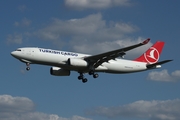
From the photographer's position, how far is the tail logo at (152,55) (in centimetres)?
8644

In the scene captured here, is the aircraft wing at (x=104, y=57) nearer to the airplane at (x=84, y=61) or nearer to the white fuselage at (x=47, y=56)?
the airplane at (x=84, y=61)

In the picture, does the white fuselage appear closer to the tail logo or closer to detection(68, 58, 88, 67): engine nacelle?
detection(68, 58, 88, 67): engine nacelle

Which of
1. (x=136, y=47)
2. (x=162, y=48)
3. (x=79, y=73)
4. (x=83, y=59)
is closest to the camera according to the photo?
(x=136, y=47)

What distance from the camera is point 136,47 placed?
2847 inches

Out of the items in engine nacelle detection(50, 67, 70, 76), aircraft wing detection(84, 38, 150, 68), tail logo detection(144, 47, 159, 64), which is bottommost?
engine nacelle detection(50, 67, 70, 76)

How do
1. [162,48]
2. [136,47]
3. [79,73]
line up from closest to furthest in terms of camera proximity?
[136,47] < [79,73] < [162,48]

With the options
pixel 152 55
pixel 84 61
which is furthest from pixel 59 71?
pixel 152 55

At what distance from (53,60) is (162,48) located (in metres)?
24.4

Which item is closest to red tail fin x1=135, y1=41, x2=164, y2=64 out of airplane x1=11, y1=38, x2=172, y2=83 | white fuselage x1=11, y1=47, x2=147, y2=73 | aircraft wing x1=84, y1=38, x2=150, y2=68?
airplane x1=11, y1=38, x2=172, y2=83

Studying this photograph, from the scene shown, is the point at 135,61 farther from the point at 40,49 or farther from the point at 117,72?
the point at 40,49

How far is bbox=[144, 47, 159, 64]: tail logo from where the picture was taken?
8644 cm

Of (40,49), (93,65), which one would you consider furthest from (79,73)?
(40,49)

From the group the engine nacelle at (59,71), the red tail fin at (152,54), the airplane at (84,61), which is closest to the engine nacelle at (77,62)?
the airplane at (84,61)

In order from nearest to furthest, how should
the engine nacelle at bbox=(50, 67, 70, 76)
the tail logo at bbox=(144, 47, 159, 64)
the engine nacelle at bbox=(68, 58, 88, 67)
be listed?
the engine nacelle at bbox=(68, 58, 88, 67) < the engine nacelle at bbox=(50, 67, 70, 76) < the tail logo at bbox=(144, 47, 159, 64)
